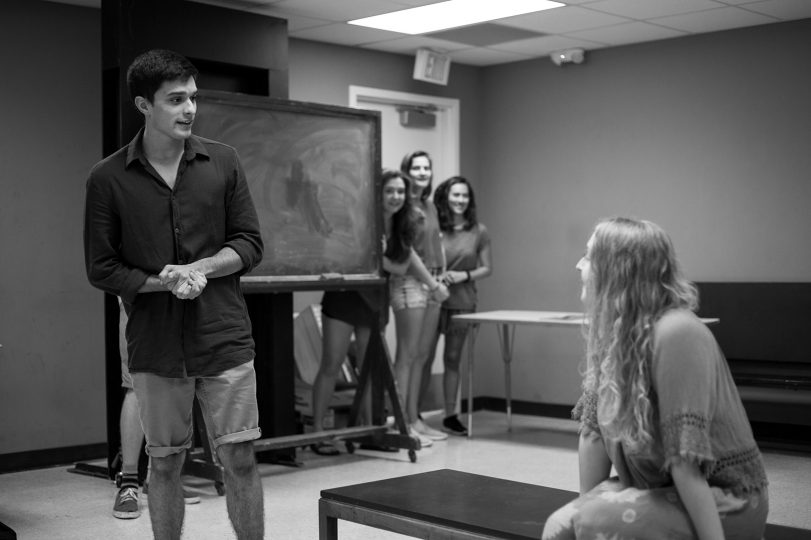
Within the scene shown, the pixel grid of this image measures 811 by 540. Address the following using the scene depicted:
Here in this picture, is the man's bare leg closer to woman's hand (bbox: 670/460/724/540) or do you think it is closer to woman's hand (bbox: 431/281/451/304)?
woman's hand (bbox: 670/460/724/540)

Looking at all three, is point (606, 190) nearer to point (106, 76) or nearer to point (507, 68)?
point (507, 68)

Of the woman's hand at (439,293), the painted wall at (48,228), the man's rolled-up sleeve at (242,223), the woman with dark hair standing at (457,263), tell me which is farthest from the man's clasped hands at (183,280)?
the woman with dark hair standing at (457,263)

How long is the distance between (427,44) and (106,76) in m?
2.34

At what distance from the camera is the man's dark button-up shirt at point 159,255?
2.82m

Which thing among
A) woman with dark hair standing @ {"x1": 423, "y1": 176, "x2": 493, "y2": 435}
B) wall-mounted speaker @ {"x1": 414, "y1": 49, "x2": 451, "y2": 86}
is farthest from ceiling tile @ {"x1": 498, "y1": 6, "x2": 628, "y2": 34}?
woman with dark hair standing @ {"x1": 423, "y1": 176, "x2": 493, "y2": 435}

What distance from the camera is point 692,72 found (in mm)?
6234

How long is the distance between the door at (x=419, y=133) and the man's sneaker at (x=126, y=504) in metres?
2.66

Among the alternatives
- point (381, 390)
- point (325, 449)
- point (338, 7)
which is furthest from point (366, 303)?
point (338, 7)

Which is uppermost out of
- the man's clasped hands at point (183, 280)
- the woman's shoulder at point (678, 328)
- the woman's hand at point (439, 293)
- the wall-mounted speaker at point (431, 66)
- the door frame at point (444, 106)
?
the wall-mounted speaker at point (431, 66)

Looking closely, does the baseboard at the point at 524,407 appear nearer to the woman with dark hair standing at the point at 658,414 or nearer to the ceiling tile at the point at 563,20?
the ceiling tile at the point at 563,20

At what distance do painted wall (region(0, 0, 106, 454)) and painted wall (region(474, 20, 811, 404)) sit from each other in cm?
291

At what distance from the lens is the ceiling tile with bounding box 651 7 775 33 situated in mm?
5582

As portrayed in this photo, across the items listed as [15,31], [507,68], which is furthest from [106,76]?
[507,68]

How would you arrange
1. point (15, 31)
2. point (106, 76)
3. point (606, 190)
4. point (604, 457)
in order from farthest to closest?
point (606, 190) < point (15, 31) < point (106, 76) < point (604, 457)
